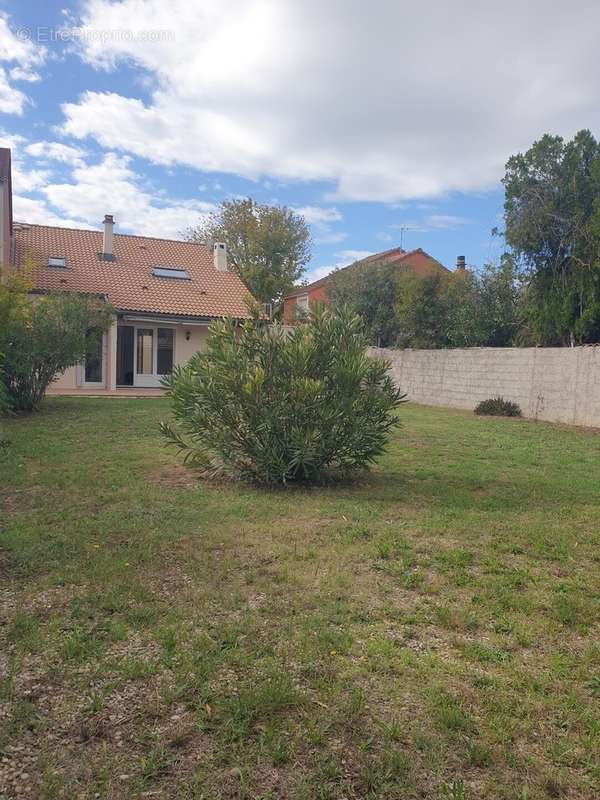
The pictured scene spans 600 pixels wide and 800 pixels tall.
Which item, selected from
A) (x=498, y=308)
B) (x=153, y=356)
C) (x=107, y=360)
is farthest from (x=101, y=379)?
(x=498, y=308)

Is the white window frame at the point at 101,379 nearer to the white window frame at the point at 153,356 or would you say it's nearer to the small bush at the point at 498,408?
the white window frame at the point at 153,356

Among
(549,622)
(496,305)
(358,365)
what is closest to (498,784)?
(549,622)

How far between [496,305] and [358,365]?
15.5m

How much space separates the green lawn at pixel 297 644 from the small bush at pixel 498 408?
9.70 metres

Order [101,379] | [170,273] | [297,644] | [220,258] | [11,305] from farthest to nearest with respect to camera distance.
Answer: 1. [220,258]
2. [170,273]
3. [101,379]
4. [11,305]
5. [297,644]

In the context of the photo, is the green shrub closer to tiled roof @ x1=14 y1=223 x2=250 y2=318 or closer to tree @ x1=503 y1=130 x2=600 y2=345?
tree @ x1=503 y1=130 x2=600 y2=345

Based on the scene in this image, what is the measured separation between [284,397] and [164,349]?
16518mm

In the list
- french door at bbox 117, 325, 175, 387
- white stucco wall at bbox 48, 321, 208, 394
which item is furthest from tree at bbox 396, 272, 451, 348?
french door at bbox 117, 325, 175, 387

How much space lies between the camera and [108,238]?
958 inches

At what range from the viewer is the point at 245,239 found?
41094 millimetres

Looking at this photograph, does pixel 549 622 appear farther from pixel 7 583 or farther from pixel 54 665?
pixel 7 583

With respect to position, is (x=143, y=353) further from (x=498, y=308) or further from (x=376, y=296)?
(x=498, y=308)

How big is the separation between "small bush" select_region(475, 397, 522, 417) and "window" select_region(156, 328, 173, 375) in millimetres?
10827

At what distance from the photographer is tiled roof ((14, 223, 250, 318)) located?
21.7m
